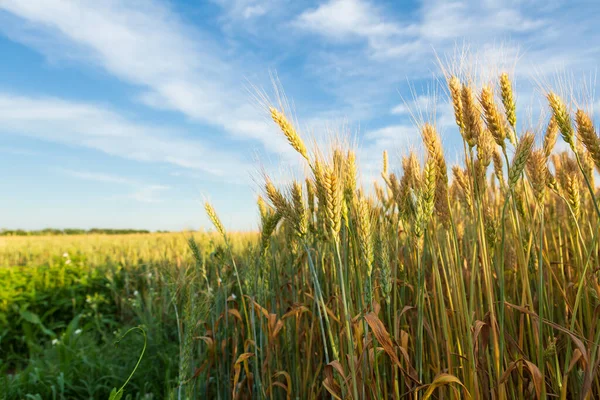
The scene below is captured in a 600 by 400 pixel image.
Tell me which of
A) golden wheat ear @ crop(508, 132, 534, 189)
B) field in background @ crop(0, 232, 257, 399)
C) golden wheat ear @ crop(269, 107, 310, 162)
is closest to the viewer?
golden wheat ear @ crop(508, 132, 534, 189)

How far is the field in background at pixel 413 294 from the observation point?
1500 mm

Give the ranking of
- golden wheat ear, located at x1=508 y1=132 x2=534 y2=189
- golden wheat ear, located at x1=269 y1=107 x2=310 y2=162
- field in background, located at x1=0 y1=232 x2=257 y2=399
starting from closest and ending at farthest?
1. golden wheat ear, located at x1=508 y1=132 x2=534 y2=189
2. golden wheat ear, located at x1=269 y1=107 x2=310 y2=162
3. field in background, located at x1=0 y1=232 x2=257 y2=399

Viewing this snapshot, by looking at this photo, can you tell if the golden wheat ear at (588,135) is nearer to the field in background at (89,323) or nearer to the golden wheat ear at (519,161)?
the golden wheat ear at (519,161)

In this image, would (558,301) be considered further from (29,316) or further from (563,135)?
(29,316)

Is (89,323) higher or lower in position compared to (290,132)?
lower

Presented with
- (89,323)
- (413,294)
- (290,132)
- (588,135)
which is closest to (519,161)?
(588,135)

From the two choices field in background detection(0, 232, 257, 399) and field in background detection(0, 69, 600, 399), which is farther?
field in background detection(0, 232, 257, 399)

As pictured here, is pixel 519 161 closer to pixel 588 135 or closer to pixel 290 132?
pixel 588 135

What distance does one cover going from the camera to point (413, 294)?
2.28 metres

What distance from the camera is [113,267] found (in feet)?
22.2

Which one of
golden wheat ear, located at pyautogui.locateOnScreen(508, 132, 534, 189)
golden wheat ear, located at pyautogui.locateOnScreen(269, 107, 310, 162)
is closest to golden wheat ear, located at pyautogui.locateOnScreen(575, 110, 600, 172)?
golden wheat ear, located at pyautogui.locateOnScreen(508, 132, 534, 189)

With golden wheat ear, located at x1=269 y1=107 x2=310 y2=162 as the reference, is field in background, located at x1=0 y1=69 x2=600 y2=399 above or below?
below

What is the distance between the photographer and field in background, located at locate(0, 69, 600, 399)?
1.50 meters

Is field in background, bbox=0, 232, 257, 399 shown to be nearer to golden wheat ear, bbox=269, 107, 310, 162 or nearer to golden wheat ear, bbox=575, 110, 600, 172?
golden wheat ear, bbox=269, 107, 310, 162
